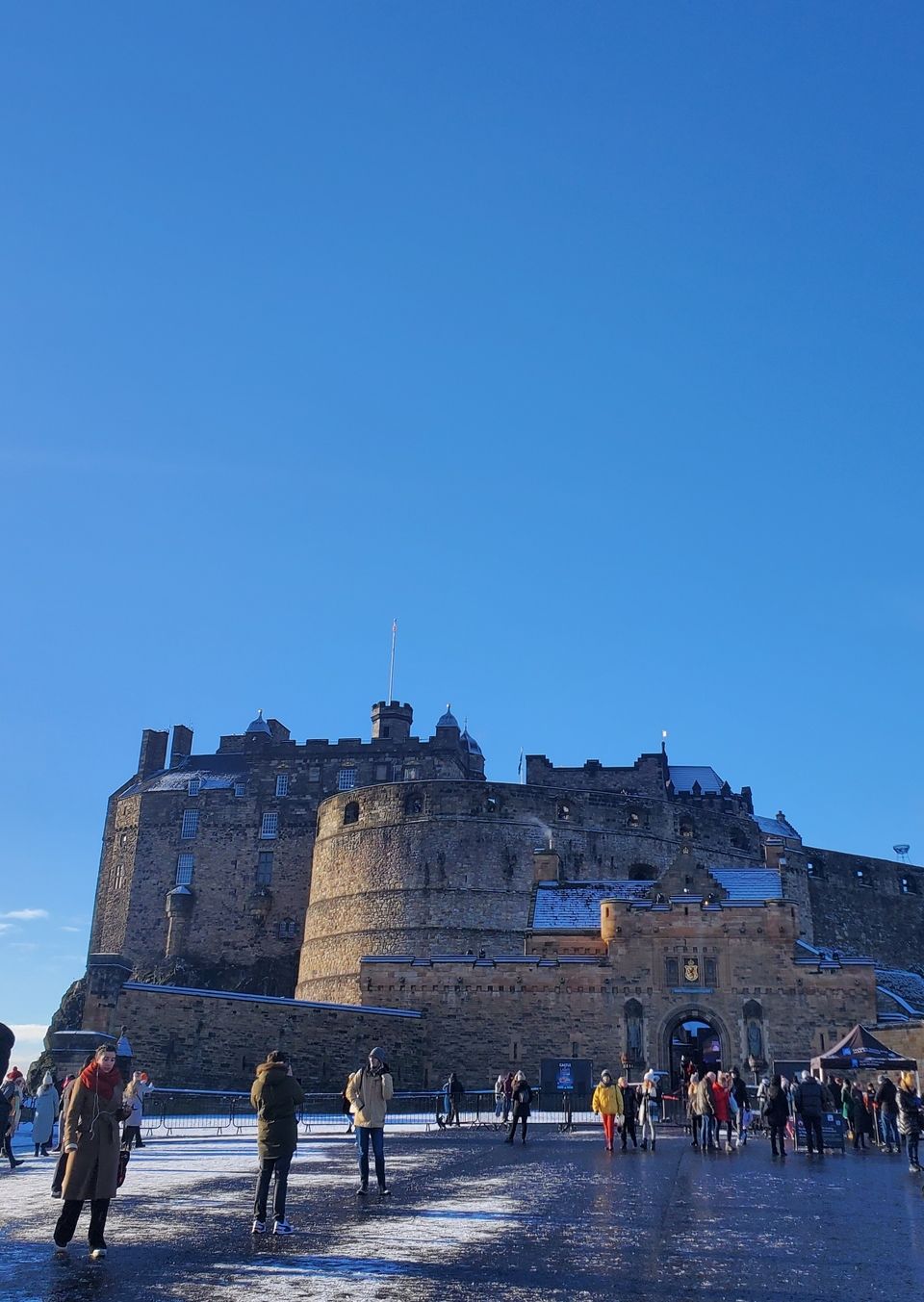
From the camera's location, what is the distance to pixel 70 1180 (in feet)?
26.2

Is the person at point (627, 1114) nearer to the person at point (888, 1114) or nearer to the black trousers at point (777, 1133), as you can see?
the black trousers at point (777, 1133)

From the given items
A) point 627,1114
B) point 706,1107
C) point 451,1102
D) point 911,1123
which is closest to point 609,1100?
point 627,1114

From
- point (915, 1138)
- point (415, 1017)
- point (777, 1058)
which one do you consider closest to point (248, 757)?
point (415, 1017)

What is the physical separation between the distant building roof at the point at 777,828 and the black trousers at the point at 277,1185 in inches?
1949

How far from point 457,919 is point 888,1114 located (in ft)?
87.1

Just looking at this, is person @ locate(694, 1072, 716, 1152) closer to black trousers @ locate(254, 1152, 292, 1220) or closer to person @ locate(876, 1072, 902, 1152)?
person @ locate(876, 1072, 902, 1152)

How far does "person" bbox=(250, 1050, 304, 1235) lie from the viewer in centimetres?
866

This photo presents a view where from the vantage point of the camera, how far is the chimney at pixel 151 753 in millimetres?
62062

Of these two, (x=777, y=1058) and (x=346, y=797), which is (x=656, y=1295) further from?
(x=346, y=797)

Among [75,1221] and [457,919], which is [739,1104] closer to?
[75,1221]

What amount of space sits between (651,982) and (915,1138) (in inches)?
717

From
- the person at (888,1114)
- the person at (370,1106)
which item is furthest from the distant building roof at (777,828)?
the person at (370,1106)

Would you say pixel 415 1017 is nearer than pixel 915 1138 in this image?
No

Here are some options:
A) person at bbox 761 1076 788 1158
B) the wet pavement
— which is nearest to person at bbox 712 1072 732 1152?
person at bbox 761 1076 788 1158
